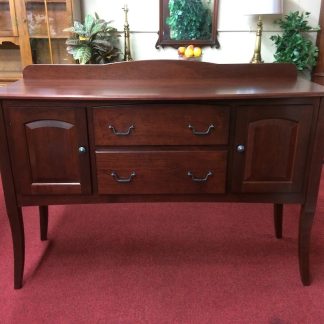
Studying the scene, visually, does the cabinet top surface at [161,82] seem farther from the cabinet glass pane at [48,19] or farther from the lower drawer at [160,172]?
the cabinet glass pane at [48,19]

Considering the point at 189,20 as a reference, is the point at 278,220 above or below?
below

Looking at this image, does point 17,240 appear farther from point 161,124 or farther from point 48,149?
point 161,124

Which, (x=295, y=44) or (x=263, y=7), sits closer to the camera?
(x=263, y=7)

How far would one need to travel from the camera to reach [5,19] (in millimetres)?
2459

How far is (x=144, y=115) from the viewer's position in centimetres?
105

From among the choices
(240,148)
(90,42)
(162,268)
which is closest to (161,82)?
(240,148)

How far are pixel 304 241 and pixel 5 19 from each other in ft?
8.23

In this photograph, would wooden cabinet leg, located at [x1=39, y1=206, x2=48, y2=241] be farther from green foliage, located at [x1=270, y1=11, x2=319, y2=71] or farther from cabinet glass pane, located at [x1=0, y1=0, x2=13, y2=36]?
green foliage, located at [x1=270, y1=11, x2=319, y2=71]

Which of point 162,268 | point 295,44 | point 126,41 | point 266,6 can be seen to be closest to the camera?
point 162,268

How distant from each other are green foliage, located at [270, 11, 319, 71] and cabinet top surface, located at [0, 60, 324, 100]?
142 cm

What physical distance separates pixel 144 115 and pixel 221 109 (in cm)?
25

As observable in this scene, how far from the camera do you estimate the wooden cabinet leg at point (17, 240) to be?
120 centimetres

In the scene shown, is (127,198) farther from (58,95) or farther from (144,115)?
(58,95)

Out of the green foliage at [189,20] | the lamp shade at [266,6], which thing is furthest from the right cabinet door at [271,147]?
the green foliage at [189,20]
